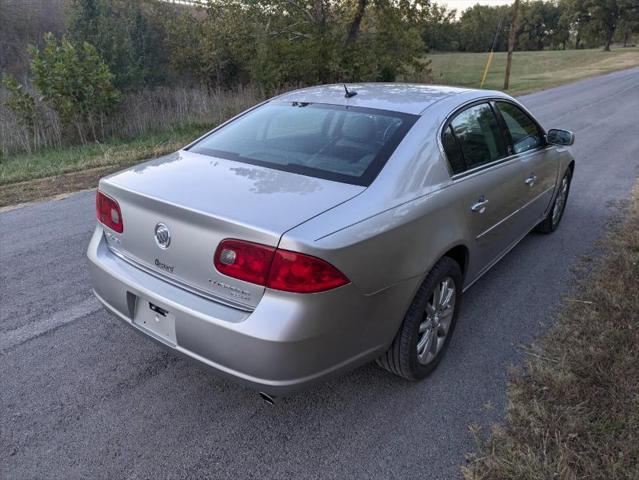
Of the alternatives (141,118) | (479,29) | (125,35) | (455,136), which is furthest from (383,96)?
(479,29)

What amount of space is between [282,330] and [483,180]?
6.17 feet

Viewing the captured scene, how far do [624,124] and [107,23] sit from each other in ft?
61.1

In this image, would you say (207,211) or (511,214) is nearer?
(207,211)

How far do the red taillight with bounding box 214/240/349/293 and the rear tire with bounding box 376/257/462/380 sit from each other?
0.69 metres

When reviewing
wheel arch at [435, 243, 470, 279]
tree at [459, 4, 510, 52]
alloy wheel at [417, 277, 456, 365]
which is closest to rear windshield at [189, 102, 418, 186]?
wheel arch at [435, 243, 470, 279]

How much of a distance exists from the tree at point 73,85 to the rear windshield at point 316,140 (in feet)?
31.5

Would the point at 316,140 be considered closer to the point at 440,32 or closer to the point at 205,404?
the point at 205,404

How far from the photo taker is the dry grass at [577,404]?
2.25m

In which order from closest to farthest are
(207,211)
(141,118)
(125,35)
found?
(207,211)
(141,118)
(125,35)

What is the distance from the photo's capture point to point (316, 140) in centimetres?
305

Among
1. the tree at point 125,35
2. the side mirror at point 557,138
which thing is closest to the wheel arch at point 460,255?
the side mirror at point 557,138

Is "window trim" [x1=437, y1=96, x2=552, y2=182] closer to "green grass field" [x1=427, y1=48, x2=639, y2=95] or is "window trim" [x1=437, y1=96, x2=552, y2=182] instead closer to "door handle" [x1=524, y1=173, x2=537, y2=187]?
"door handle" [x1=524, y1=173, x2=537, y2=187]

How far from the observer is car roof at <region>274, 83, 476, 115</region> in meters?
3.15

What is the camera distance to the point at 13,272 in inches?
164
